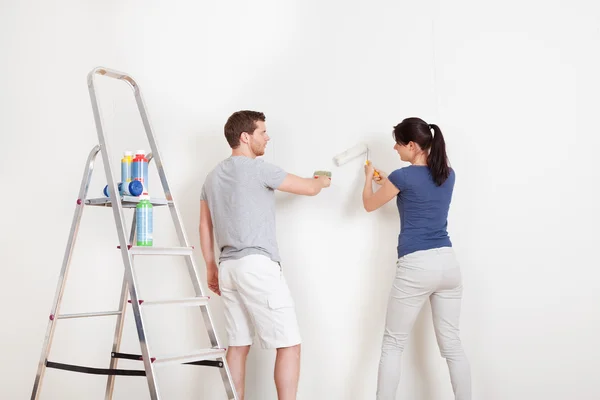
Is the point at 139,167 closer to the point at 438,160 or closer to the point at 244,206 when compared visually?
the point at 244,206

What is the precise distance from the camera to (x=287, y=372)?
112 inches

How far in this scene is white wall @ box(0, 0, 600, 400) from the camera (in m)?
3.04

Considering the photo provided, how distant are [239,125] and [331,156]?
21.8 inches

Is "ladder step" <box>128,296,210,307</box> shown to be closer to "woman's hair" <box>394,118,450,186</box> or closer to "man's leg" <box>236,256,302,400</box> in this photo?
"man's leg" <box>236,256,302,400</box>

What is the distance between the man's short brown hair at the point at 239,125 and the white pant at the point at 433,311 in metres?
0.96

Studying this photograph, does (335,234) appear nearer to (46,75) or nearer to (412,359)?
(412,359)

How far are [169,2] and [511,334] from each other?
8.65 feet

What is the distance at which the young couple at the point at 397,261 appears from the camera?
2.84 m

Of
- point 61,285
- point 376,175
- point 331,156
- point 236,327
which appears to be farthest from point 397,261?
point 61,285

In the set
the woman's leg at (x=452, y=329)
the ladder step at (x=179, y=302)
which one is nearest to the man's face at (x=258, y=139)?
the ladder step at (x=179, y=302)

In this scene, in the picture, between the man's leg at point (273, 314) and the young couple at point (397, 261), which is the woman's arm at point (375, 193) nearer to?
the young couple at point (397, 261)

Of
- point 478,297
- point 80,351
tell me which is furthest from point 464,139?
point 80,351

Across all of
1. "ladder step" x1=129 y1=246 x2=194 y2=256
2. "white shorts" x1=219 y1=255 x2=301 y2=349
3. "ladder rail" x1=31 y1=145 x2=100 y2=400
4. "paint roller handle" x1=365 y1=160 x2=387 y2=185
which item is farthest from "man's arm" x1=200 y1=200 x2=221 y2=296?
"paint roller handle" x1=365 y1=160 x2=387 y2=185

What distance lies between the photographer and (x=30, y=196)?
3.68 m
